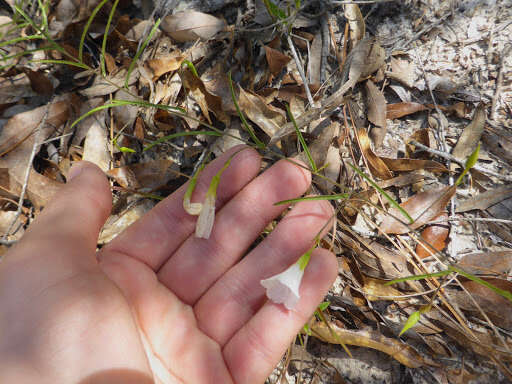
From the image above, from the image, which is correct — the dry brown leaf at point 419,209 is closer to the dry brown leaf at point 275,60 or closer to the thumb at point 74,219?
the dry brown leaf at point 275,60

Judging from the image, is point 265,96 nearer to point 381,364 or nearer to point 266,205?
point 266,205

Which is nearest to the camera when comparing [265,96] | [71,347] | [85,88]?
[71,347]

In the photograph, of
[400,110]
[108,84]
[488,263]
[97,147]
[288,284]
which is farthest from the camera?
[108,84]

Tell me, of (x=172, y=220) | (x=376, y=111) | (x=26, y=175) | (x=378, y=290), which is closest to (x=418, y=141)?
(x=376, y=111)

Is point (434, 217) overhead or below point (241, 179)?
below

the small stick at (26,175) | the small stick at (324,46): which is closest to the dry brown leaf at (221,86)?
the small stick at (324,46)

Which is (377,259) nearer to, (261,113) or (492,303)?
(492,303)

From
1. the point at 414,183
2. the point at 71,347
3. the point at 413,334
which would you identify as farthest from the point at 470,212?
the point at 71,347
